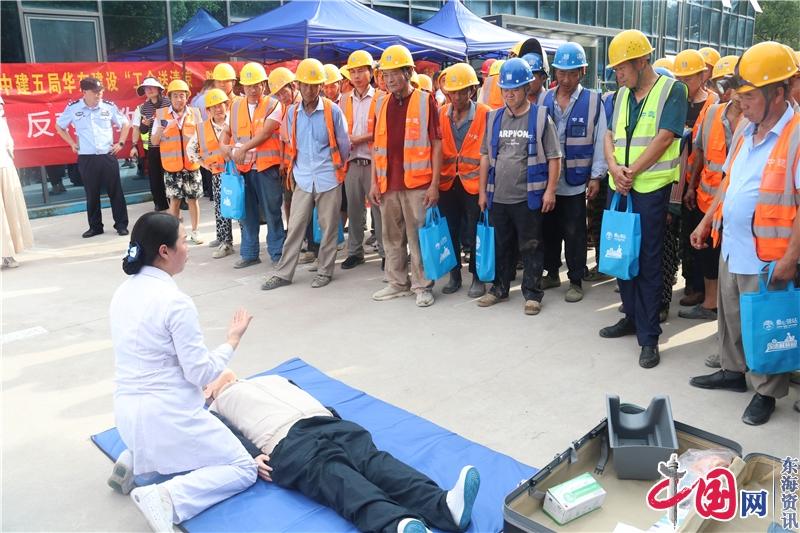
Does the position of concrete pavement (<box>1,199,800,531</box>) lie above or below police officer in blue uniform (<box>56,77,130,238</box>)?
below

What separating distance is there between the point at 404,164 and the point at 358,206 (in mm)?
1501

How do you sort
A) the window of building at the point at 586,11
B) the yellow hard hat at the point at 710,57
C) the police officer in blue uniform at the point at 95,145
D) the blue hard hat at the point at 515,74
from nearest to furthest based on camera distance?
the blue hard hat at the point at 515,74 → the yellow hard hat at the point at 710,57 → the police officer in blue uniform at the point at 95,145 → the window of building at the point at 586,11

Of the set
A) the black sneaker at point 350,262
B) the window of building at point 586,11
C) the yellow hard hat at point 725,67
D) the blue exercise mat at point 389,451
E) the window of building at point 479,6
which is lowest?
the blue exercise mat at point 389,451

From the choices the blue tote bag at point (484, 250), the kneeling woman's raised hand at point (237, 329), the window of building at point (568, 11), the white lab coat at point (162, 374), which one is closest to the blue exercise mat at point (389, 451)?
the white lab coat at point (162, 374)

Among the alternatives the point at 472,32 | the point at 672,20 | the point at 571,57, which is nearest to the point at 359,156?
the point at 571,57

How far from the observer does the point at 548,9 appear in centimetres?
1817

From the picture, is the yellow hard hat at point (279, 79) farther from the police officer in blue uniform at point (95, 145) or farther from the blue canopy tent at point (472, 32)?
the blue canopy tent at point (472, 32)

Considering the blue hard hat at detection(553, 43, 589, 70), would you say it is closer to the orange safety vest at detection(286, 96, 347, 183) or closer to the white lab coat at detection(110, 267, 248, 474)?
the orange safety vest at detection(286, 96, 347, 183)

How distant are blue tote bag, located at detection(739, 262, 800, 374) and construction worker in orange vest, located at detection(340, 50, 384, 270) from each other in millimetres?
3873

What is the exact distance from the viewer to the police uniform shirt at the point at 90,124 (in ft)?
27.4

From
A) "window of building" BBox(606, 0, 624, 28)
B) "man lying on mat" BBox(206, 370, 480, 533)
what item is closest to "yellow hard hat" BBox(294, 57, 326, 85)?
"man lying on mat" BBox(206, 370, 480, 533)

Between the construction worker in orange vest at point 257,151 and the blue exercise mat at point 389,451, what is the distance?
10.4ft

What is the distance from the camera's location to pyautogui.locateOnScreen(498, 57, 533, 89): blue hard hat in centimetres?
485

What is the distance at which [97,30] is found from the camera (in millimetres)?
10648
